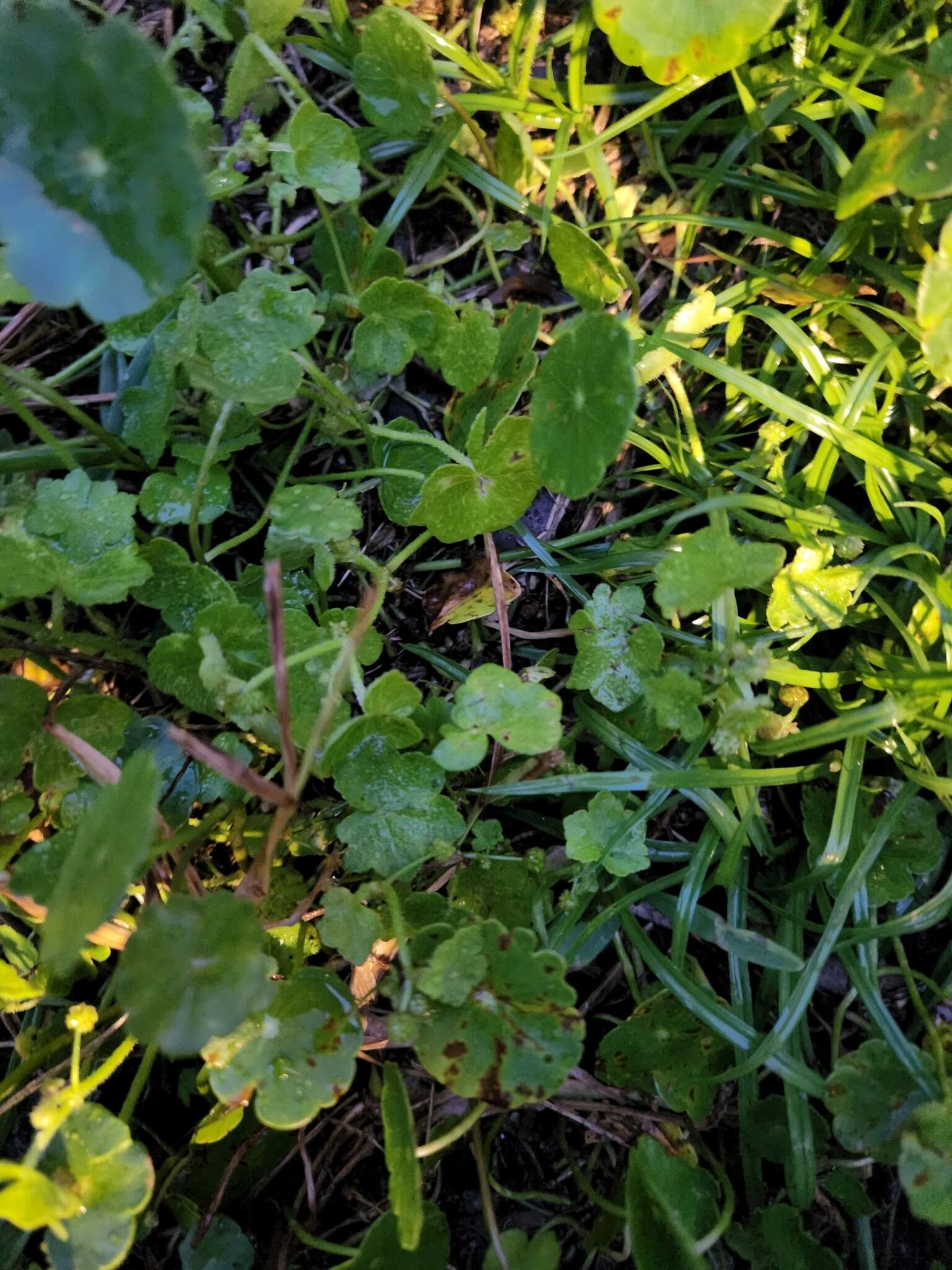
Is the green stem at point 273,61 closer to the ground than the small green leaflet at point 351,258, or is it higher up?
higher up

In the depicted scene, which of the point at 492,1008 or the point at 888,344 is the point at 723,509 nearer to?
the point at 888,344

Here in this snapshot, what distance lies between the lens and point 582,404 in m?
1.00

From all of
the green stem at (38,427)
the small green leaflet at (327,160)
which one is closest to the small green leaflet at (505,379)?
the small green leaflet at (327,160)

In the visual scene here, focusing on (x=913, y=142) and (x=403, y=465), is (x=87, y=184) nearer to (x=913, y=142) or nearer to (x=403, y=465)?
(x=403, y=465)

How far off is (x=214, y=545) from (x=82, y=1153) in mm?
808

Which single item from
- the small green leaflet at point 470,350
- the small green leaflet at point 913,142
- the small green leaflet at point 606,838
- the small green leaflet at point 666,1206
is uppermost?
Result: the small green leaflet at point 913,142

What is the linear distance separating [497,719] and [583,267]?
2.14 ft

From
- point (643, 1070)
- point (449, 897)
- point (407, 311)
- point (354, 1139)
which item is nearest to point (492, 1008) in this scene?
point (449, 897)

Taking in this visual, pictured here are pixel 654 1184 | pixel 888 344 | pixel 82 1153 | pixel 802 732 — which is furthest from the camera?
pixel 888 344

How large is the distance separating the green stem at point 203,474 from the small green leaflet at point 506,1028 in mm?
636

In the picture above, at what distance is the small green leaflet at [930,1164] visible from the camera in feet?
3.09

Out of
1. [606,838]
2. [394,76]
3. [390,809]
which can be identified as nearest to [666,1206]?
[606,838]

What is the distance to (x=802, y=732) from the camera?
1.09 meters

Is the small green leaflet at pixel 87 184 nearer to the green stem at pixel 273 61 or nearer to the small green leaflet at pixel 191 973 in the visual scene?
the green stem at pixel 273 61
